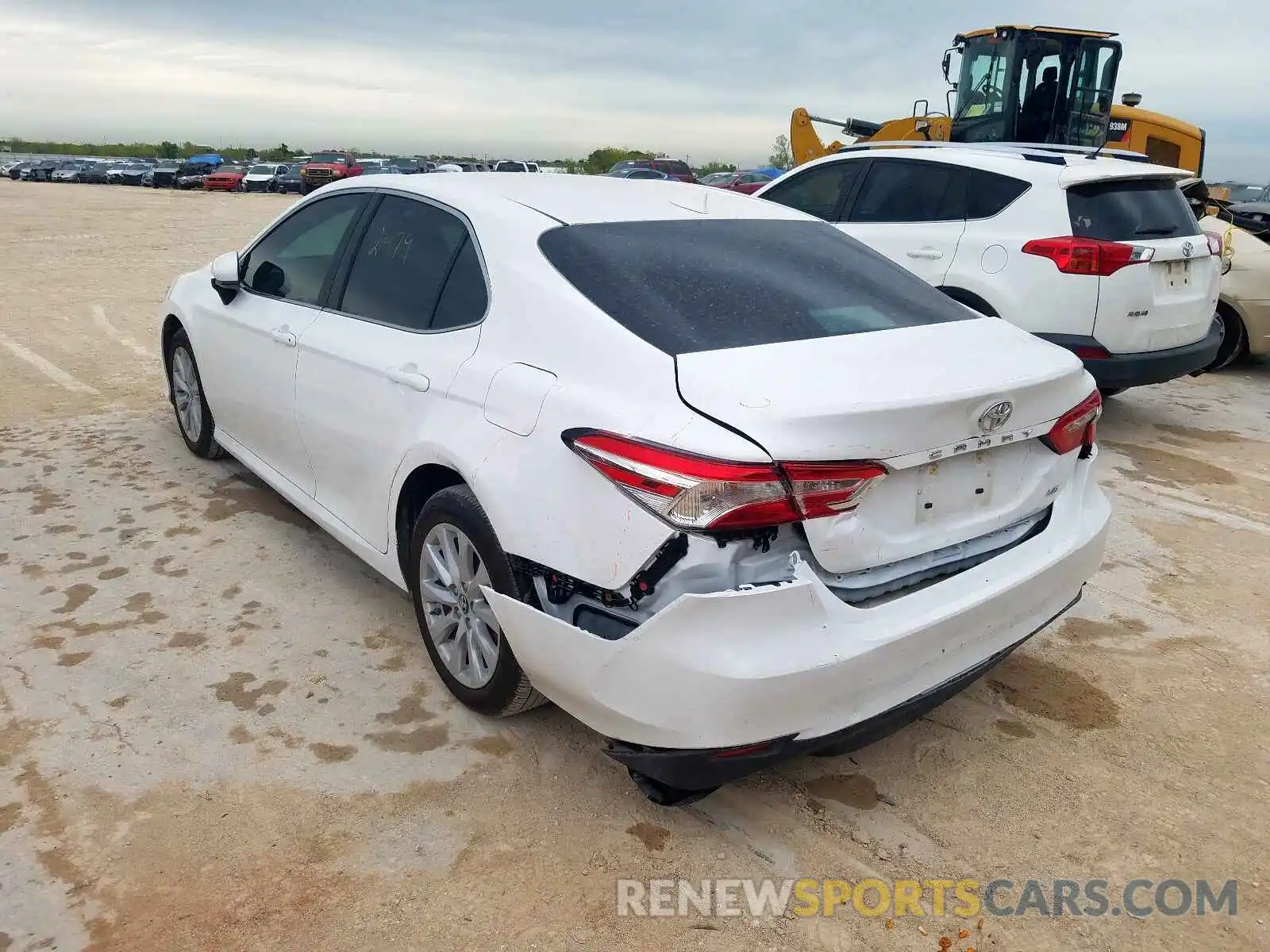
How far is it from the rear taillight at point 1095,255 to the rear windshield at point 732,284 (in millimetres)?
2703

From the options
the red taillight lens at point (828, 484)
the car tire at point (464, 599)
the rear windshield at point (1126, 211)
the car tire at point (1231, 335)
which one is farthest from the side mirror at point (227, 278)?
the car tire at point (1231, 335)

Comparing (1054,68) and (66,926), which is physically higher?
(1054,68)

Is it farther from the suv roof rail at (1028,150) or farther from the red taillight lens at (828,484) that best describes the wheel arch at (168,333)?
the suv roof rail at (1028,150)

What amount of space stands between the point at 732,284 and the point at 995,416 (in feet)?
2.82

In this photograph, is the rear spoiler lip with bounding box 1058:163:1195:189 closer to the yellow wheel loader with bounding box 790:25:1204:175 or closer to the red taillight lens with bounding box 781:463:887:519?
the red taillight lens with bounding box 781:463:887:519

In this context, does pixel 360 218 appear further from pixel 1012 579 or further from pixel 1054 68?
pixel 1054 68

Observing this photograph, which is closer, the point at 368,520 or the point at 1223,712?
the point at 1223,712

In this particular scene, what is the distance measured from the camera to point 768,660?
218 cm

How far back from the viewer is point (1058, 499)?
289 centimetres

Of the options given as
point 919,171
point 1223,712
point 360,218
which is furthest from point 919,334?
point 919,171

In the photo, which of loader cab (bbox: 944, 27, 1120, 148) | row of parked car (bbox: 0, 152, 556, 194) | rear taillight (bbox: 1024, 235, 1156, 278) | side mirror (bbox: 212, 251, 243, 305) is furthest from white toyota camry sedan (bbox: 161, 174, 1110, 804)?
row of parked car (bbox: 0, 152, 556, 194)

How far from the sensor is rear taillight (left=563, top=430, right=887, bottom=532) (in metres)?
2.17

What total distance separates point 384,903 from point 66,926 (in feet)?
2.34

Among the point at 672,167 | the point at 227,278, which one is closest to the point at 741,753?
the point at 227,278
